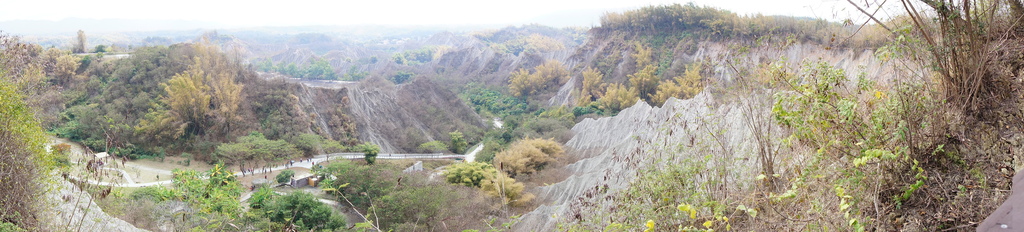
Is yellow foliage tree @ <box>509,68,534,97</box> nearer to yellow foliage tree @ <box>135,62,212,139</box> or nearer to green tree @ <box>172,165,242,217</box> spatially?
yellow foliage tree @ <box>135,62,212,139</box>

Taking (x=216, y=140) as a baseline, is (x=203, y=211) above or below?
above

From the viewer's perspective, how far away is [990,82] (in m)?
3.46

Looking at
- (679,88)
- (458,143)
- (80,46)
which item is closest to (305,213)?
(458,143)

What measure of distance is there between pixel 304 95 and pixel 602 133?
49.0 feet

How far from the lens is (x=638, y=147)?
567 centimetres

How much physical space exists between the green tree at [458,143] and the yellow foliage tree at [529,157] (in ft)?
26.1

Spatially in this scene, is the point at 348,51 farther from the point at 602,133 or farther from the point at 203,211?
the point at 203,211

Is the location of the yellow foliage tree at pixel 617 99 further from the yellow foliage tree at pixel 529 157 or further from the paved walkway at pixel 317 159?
the yellow foliage tree at pixel 529 157

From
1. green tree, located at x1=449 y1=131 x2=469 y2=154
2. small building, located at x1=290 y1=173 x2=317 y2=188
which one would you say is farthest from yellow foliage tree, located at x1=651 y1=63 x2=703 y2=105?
small building, located at x1=290 y1=173 x2=317 y2=188

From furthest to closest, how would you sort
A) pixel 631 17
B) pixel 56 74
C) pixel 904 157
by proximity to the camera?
pixel 631 17
pixel 56 74
pixel 904 157

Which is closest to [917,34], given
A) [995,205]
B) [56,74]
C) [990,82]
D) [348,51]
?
[990,82]

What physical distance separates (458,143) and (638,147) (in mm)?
21706

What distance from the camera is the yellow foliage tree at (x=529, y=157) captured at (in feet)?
57.2

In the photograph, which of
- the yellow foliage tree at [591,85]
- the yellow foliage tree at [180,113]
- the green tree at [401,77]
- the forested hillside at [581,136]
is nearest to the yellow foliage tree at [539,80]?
the forested hillside at [581,136]
